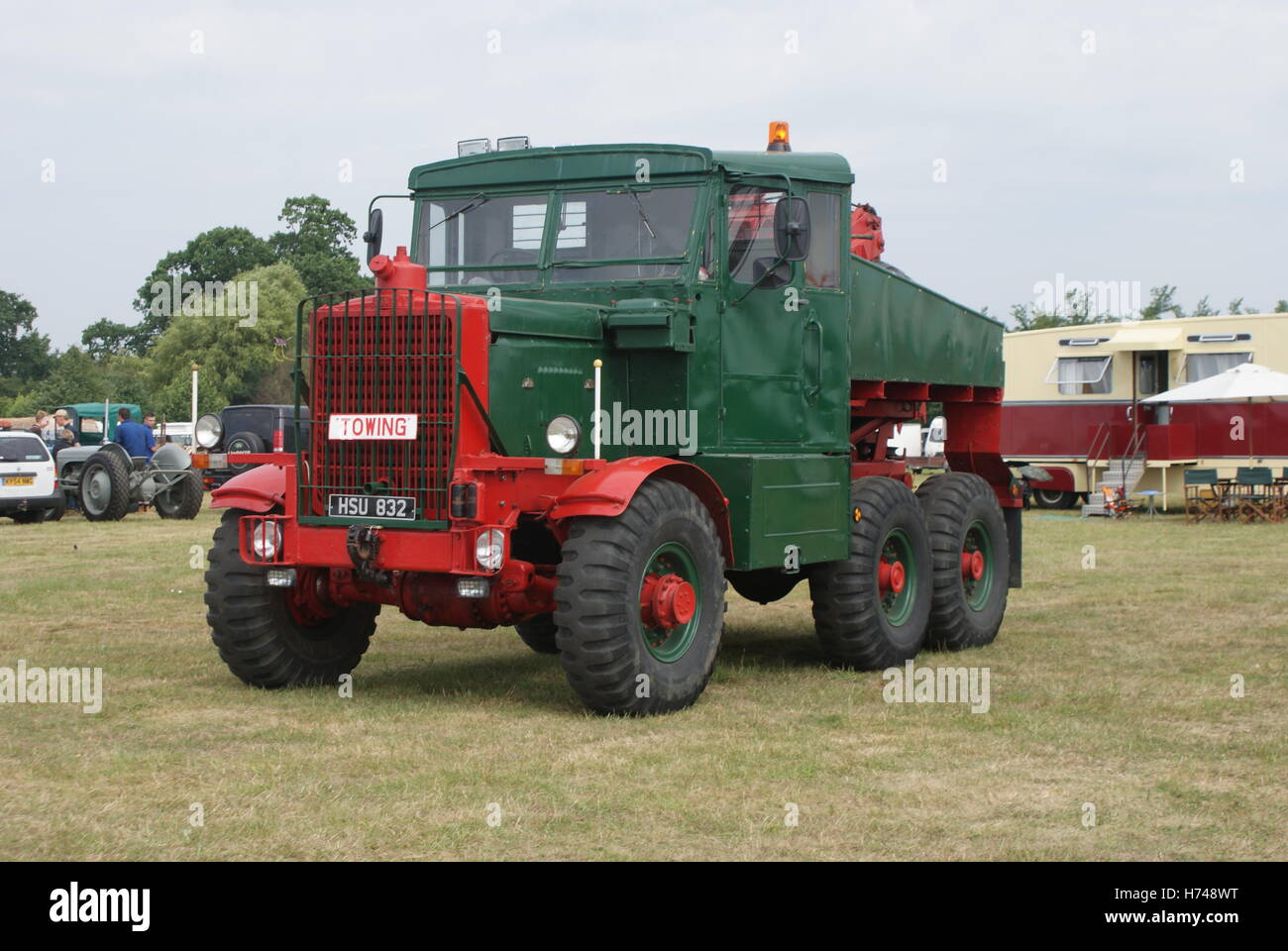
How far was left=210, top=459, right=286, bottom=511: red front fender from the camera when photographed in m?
8.78

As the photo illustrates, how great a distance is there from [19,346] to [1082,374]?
7149cm

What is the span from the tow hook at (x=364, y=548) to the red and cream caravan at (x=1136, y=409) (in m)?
21.0

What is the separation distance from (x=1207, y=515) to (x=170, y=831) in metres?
22.9

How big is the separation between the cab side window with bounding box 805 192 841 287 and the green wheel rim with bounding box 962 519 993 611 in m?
2.65

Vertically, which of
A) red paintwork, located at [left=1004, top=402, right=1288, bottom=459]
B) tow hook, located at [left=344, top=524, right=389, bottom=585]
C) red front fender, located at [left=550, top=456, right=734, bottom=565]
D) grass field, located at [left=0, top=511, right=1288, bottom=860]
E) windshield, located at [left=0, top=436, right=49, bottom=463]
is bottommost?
grass field, located at [left=0, top=511, right=1288, bottom=860]

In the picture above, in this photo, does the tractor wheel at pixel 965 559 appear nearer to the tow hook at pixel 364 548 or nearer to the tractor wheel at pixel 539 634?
the tractor wheel at pixel 539 634

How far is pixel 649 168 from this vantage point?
30.3ft

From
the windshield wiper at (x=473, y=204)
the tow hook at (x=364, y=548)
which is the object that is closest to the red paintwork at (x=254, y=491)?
the tow hook at (x=364, y=548)

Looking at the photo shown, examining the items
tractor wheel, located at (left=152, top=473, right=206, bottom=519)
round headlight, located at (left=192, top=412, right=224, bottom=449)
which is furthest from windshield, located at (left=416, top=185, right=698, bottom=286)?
tractor wheel, located at (left=152, top=473, right=206, bottom=519)

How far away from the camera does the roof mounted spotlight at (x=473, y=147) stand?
→ 9887 millimetres

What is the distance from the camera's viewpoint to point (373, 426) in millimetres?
8383

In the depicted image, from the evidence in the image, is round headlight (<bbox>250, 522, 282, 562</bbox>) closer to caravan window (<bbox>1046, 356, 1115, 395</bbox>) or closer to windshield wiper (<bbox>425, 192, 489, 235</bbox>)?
windshield wiper (<bbox>425, 192, 489, 235</bbox>)

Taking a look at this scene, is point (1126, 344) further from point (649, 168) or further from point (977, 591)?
point (649, 168)

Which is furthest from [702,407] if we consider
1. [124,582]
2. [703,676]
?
[124,582]
